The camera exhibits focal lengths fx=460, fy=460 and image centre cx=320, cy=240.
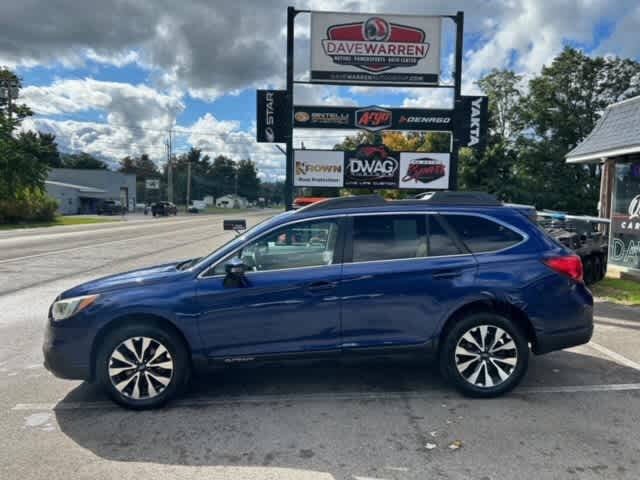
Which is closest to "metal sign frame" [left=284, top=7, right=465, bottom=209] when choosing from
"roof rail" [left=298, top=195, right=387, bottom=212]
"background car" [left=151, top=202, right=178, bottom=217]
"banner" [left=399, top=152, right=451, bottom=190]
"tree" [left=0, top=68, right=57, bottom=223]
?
"banner" [left=399, top=152, right=451, bottom=190]

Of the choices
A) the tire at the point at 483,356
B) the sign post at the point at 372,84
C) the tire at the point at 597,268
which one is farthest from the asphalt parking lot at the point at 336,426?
the sign post at the point at 372,84

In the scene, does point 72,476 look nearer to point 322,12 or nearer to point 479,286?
point 479,286

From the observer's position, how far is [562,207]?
36.6 metres

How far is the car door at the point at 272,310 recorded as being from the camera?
3.89 metres

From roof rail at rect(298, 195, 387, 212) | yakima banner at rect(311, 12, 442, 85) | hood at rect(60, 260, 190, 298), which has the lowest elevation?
hood at rect(60, 260, 190, 298)

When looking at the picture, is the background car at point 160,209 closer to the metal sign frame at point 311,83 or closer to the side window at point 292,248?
the metal sign frame at point 311,83

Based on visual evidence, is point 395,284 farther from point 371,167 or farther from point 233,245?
point 371,167

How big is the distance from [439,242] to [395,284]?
0.59m

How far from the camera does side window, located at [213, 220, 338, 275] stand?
4074 millimetres

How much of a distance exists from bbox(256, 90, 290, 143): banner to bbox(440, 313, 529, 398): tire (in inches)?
304

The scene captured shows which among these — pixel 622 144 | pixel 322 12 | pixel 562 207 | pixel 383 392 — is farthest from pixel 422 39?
pixel 562 207

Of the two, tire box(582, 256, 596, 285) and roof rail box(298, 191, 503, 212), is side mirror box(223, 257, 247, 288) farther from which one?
tire box(582, 256, 596, 285)

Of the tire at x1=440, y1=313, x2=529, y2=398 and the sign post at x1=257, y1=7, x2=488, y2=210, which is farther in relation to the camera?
the sign post at x1=257, y1=7, x2=488, y2=210

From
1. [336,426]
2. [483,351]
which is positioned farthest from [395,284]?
[336,426]
